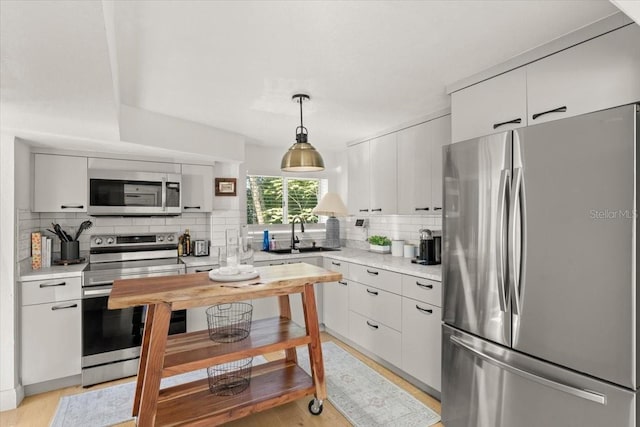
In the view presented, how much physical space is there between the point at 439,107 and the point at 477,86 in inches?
28.1

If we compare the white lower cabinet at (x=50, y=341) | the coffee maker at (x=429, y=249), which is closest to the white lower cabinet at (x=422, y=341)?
the coffee maker at (x=429, y=249)

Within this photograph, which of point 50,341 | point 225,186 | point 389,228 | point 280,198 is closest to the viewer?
point 50,341

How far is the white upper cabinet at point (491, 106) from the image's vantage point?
2.06 m

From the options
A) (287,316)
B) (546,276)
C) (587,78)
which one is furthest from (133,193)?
(587,78)

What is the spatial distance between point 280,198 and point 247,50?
9.68 feet

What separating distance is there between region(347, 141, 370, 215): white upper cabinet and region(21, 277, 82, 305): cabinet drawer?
288 centimetres

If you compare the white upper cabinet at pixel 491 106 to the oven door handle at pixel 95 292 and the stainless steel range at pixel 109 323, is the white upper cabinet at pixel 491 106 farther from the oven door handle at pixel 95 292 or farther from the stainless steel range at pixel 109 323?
the oven door handle at pixel 95 292

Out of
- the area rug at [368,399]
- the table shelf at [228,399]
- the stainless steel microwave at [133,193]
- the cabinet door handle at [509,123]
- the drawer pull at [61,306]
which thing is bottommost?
the area rug at [368,399]

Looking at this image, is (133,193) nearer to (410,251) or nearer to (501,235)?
(410,251)

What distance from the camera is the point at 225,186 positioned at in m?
4.12

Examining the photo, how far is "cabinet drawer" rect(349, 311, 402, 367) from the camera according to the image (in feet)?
9.95

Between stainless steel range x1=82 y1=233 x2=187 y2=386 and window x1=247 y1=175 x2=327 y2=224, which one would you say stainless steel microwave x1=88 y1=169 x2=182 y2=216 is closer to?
stainless steel range x1=82 y1=233 x2=187 y2=386

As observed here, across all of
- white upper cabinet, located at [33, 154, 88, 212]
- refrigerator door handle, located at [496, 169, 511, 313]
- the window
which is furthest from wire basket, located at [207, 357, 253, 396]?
the window

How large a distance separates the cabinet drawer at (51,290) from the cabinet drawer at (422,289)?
2766 mm
